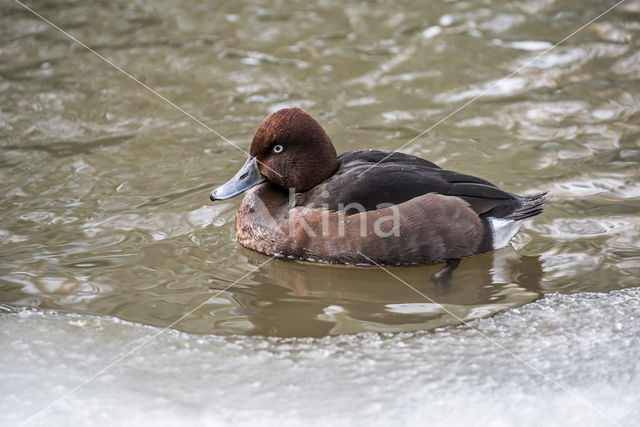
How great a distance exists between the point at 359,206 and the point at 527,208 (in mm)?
1067

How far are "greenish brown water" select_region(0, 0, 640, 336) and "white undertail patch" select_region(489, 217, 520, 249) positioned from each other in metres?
0.11

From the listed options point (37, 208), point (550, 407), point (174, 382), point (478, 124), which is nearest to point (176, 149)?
point (37, 208)

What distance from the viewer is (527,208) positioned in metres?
4.67

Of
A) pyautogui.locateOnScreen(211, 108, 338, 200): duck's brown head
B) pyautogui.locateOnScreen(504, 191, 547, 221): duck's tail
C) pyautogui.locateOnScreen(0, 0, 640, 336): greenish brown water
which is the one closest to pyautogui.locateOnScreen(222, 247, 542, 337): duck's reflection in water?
pyautogui.locateOnScreen(0, 0, 640, 336): greenish brown water

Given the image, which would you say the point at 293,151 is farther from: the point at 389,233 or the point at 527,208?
the point at 527,208

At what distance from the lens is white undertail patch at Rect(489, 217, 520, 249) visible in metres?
4.65

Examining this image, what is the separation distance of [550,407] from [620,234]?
1.89m

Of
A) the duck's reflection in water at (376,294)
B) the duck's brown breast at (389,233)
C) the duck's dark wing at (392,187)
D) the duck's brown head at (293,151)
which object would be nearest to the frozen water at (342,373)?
the duck's reflection in water at (376,294)

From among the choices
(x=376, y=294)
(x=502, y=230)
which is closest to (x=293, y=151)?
(x=376, y=294)

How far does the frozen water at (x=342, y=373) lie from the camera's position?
128 inches

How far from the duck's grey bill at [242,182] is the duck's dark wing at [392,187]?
350 millimetres

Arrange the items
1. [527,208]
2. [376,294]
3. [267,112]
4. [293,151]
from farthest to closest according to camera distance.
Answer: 1. [267,112]
2. [293,151]
3. [527,208]
4. [376,294]

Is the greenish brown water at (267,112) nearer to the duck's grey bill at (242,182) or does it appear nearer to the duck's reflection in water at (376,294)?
the duck's reflection in water at (376,294)

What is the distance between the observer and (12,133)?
20.7 feet
